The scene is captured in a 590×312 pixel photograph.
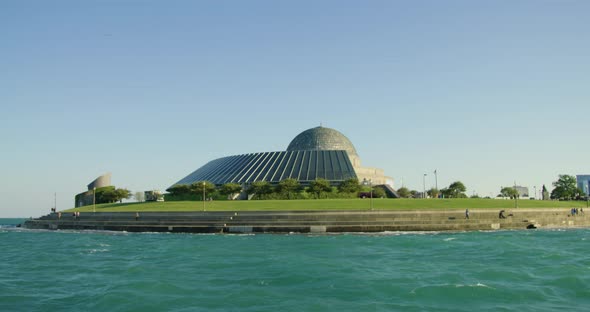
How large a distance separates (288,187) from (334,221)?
68.9 ft

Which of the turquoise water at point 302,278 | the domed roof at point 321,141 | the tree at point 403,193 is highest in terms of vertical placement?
the domed roof at point 321,141

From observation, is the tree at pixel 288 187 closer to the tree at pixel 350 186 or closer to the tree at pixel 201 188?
the tree at pixel 350 186

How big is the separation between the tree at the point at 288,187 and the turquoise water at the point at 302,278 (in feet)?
109

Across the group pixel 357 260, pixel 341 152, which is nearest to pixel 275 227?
pixel 357 260

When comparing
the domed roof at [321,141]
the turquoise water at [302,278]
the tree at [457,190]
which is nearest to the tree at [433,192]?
the tree at [457,190]

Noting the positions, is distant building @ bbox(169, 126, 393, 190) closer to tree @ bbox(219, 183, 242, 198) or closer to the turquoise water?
tree @ bbox(219, 183, 242, 198)

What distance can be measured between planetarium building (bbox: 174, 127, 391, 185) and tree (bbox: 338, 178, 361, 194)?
3.53m

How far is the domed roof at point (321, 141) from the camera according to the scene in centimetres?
8825

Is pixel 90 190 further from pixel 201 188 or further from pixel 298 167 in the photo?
pixel 298 167

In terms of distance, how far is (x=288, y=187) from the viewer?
197 ft

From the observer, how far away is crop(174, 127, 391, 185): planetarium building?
66.5m

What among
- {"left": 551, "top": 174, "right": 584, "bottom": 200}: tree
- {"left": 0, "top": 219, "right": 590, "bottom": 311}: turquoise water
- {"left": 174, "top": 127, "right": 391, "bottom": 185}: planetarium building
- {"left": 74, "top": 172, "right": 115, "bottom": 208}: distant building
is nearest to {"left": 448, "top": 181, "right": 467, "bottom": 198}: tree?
{"left": 174, "top": 127, "right": 391, "bottom": 185}: planetarium building

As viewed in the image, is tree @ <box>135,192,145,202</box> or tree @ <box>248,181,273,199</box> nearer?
tree @ <box>248,181,273,199</box>

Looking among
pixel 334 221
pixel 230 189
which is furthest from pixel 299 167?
pixel 334 221
